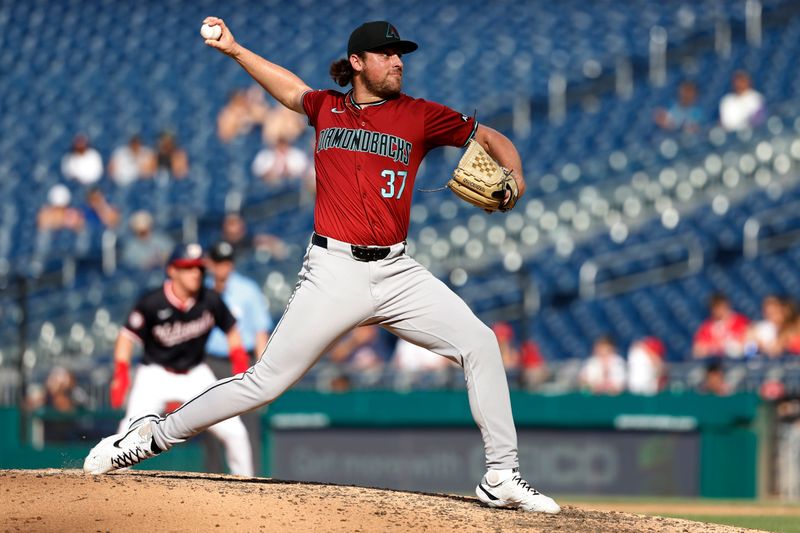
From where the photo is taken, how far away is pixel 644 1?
21656mm

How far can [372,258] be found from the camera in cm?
511

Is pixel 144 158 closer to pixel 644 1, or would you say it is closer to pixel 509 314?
pixel 509 314

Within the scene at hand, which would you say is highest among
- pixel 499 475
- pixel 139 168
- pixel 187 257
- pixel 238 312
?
pixel 139 168

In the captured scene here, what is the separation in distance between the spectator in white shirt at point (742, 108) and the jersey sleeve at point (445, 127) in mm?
11258

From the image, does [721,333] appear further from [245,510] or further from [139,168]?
[245,510]

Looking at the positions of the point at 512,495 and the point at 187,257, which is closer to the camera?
the point at 512,495

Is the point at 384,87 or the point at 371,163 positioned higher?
the point at 384,87

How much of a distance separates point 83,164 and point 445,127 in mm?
12485

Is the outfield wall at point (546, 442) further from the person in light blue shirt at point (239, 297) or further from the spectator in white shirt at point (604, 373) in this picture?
the person in light blue shirt at point (239, 297)

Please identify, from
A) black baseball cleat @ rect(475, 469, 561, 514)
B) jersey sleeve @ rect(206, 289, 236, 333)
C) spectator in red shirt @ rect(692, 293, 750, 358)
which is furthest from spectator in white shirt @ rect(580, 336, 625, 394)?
black baseball cleat @ rect(475, 469, 561, 514)

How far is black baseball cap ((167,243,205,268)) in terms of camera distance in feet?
24.9

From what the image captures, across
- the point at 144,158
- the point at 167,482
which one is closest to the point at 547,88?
the point at 144,158

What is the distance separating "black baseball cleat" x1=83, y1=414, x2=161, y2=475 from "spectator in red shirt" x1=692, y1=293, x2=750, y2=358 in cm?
766

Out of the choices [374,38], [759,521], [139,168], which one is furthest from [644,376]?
[139,168]
